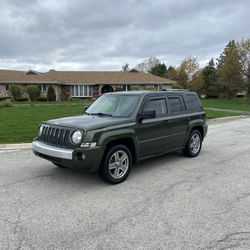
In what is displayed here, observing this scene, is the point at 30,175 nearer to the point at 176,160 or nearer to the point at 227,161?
the point at 176,160

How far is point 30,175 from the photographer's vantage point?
18.6 feet

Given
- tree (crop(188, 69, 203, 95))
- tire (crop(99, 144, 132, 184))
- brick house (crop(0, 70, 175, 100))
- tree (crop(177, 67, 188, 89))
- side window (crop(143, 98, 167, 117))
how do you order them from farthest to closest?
1. tree (crop(177, 67, 188, 89))
2. tree (crop(188, 69, 203, 95))
3. brick house (crop(0, 70, 175, 100))
4. side window (crop(143, 98, 167, 117))
5. tire (crop(99, 144, 132, 184))

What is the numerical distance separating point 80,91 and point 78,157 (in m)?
34.6

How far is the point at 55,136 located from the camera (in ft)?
16.6

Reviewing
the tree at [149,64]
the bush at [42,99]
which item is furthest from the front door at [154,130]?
the tree at [149,64]

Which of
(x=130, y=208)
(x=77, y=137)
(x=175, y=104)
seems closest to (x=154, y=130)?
(x=175, y=104)

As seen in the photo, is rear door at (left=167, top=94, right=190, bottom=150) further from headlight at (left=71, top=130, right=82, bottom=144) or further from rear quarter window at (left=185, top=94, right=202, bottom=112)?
headlight at (left=71, top=130, right=82, bottom=144)

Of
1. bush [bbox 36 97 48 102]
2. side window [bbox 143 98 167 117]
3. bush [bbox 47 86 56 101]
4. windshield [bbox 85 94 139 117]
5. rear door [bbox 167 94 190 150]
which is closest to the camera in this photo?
windshield [bbox 85 94 139 117]

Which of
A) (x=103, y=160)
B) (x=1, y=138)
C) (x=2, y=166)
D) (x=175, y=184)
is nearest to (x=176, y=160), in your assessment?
(x=175, y=184)

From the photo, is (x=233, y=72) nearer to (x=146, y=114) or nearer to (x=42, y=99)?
(x=42, y=99)

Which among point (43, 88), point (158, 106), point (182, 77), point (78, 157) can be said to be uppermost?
point (182, 77)

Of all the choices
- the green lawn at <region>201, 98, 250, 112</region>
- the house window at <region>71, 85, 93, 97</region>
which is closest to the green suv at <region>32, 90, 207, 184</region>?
the green lawn at <region>201, 98, 250, 112</region>

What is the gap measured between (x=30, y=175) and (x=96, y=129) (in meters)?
1.91

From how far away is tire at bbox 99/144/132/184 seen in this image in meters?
5.01
